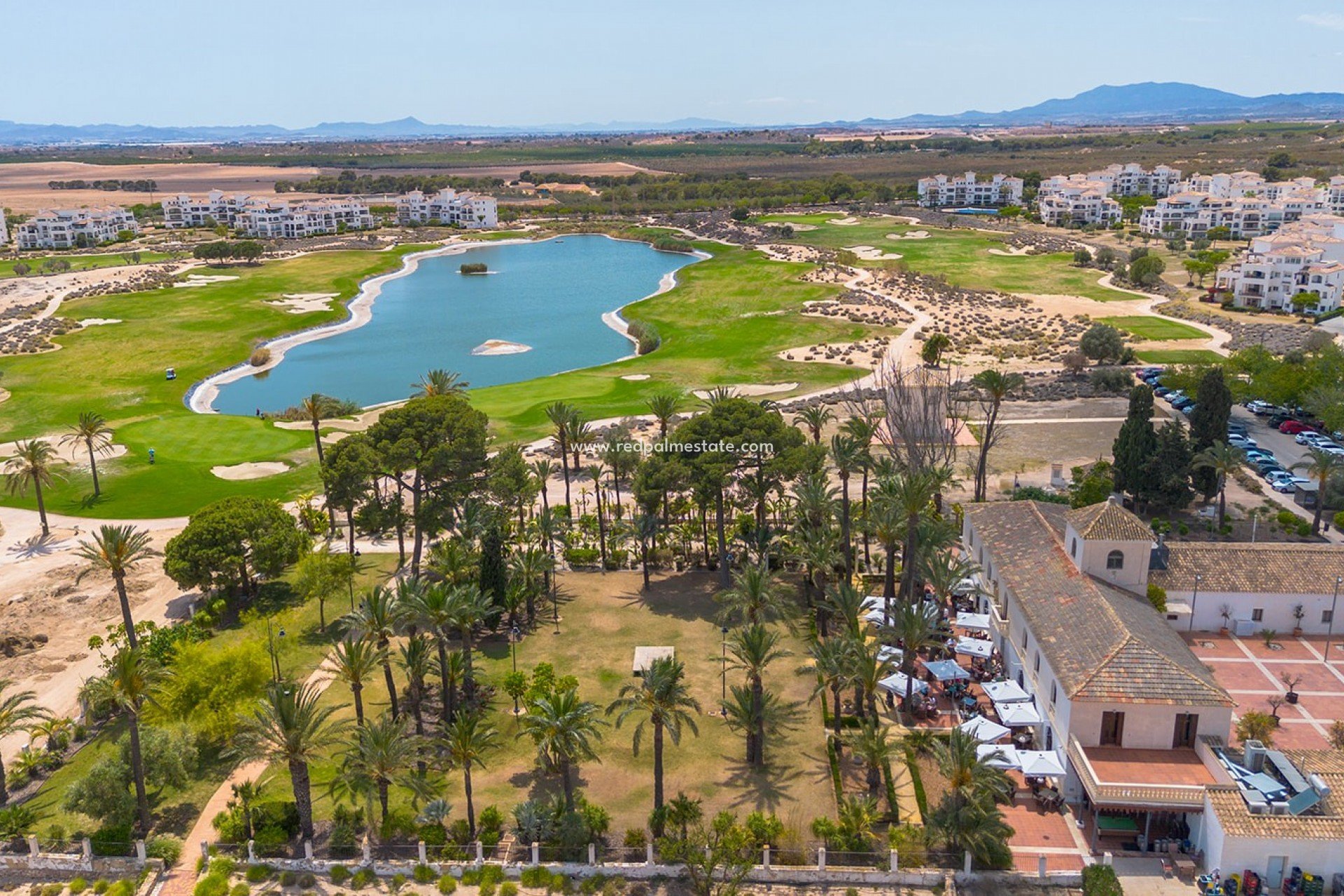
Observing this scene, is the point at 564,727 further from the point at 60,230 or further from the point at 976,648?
the point at 60,230

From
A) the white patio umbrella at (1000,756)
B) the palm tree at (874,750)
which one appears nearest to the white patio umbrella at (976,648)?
the white patio umbrella at (1000,756)

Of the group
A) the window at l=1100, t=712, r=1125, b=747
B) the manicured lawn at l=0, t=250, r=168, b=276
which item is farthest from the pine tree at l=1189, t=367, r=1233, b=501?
the manicured lawn at l=0, t=250, r=168, b=276

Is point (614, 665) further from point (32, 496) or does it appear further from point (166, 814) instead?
point (32, 496)

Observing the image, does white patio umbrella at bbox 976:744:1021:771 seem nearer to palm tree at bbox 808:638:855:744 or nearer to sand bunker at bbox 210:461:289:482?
palm tree at bbox 808:638:855:744

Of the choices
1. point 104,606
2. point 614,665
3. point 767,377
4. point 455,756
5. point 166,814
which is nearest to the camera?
point 455,756

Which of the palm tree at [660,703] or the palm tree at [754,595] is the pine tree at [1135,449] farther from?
the palm tree at [660,703]

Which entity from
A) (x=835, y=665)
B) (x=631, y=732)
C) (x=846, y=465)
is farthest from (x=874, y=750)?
(x=846, y=465)

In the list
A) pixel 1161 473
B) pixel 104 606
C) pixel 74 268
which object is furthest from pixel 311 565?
pixel 74 268
